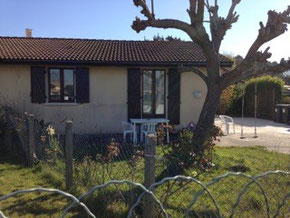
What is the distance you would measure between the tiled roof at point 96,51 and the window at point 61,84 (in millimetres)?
571

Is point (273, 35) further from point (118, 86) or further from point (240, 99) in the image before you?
point (240, 99)

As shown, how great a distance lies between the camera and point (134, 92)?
12.1m

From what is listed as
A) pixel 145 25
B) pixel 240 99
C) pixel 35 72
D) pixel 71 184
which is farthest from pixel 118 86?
pixel 240 99

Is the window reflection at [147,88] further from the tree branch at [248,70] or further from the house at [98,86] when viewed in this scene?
the tree branch at [248,70]

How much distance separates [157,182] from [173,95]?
8.54 metres

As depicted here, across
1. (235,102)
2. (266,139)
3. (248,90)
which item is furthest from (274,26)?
(235,102)

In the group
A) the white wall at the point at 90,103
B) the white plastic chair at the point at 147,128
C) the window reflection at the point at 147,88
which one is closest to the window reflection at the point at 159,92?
the window reflection at the point at 147,88

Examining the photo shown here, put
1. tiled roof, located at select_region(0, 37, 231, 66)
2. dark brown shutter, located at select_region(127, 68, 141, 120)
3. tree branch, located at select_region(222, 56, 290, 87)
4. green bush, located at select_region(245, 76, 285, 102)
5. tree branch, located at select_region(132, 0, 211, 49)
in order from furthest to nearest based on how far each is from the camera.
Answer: green bush, located at select_region(245, 76, 285, 102)
dark brown shutter, located at select_region(127, 68, 141, 120)
tiled roof, located at select_region(0, 37, 231, 66)
tree branch, located at select_region(222, 56, 290, 87)
tree branch, located at select_region(132, 0, 211, 49)

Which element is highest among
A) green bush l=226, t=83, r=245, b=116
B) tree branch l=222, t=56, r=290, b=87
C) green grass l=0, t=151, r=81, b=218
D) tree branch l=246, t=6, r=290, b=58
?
tree branch l=246, t=6, r=290, b=58

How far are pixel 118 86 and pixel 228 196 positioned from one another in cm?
765

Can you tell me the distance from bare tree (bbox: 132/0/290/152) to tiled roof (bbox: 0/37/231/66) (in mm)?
4224

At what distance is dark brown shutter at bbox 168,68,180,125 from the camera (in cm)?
1222

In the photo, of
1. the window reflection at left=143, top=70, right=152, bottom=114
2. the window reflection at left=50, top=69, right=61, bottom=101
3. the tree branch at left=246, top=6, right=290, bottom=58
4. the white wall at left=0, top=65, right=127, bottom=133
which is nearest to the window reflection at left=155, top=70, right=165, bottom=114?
the window reflection at left=143, top=70, right=152, bottom=114

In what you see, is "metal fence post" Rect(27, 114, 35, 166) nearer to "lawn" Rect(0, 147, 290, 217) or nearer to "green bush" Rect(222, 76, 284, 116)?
"lawn" Rect(0, 147, 290, 217)
